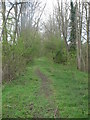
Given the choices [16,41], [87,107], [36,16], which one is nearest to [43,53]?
[36,16]

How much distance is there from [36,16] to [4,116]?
19.3m

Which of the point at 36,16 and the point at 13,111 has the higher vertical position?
the point at 36,16

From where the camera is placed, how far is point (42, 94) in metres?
7.29

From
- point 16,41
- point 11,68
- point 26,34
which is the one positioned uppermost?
point 26,34

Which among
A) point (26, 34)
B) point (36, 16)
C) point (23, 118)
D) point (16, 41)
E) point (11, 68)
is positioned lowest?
point (23, 118)

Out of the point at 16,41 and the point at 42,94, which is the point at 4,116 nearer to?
the point at 42,94

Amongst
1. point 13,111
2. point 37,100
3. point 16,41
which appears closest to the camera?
point 13,111

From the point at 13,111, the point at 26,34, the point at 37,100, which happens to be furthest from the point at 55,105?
the point at 26,34

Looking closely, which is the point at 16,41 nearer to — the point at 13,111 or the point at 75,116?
the point at 13,111

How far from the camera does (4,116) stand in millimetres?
5098

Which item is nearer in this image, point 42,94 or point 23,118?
point 23,118

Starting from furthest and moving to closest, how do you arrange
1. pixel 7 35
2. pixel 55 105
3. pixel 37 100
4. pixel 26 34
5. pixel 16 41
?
pixel 26 34
pixel 16 41
pixel 7 35
pixel 37 100
pixel 55 105

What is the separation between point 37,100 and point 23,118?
1569 mm

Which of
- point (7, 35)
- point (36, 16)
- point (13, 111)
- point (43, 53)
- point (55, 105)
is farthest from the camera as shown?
point (43, 53)
